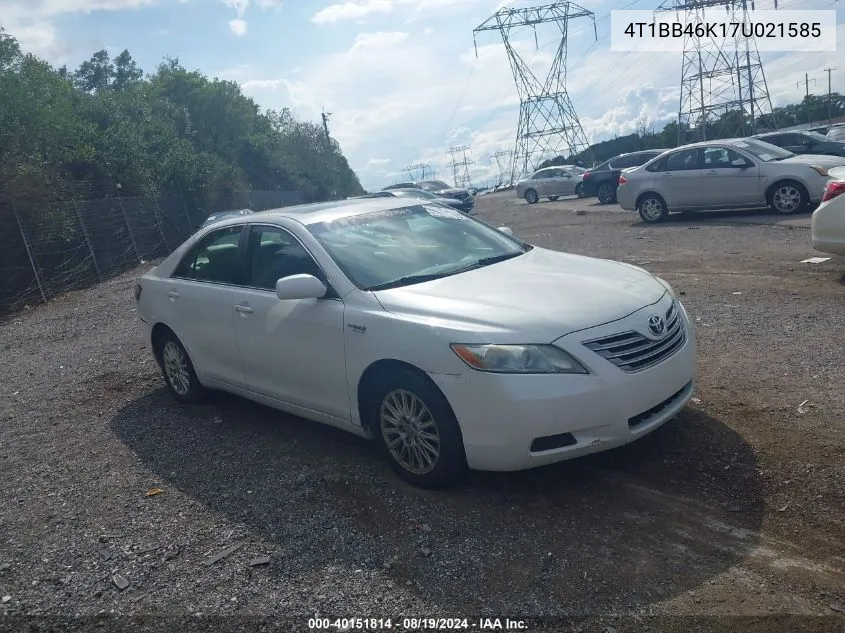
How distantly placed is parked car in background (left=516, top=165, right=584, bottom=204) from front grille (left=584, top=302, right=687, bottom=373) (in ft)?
96.2

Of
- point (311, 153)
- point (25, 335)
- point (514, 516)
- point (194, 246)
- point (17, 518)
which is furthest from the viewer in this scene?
point (311, 153)

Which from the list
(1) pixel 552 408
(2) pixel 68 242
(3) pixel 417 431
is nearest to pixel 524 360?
(1) pixel 552 408

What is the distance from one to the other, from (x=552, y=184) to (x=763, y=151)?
18.8 meters

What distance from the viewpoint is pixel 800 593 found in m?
2.98

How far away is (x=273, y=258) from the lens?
17.0 feet

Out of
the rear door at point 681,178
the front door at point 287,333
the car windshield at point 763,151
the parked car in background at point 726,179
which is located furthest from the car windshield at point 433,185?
the front door at point 287,333

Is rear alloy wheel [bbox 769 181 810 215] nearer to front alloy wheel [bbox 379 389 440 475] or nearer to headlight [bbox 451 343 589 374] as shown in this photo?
headlight [bbox 451 343 589 374]

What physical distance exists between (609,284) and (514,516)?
1458 millimetres

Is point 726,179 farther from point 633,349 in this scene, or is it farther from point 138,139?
point 138,139

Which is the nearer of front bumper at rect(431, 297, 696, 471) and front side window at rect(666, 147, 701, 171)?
front bumper at rect(431, 297, 696, 471)

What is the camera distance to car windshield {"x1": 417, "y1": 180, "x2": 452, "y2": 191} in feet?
99.5

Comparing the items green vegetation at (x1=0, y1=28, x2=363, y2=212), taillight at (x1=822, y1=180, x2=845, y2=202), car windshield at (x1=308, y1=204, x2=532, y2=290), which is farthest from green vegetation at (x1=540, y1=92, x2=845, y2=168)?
car windshield at (x1=308, y1=204, x2=532, y2=290)

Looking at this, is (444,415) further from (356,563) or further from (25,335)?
(25,335)

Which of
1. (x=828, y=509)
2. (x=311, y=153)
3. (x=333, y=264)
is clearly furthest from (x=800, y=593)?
(x=311, y=153)
